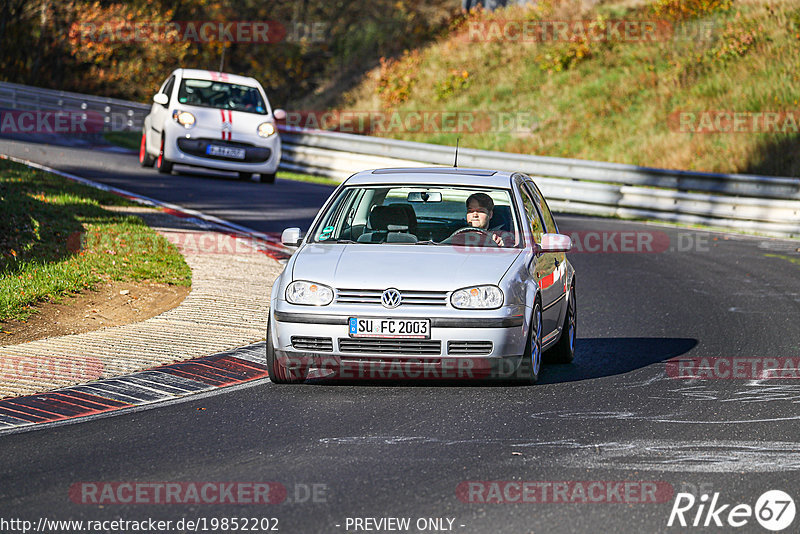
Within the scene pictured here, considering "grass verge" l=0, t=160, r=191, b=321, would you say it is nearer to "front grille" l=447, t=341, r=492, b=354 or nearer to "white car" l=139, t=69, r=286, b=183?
"front grille" l=447, t=341, r=492, b=354

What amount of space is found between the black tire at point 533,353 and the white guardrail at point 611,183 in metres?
13.6

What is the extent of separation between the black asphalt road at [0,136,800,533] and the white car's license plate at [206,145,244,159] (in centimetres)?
1203

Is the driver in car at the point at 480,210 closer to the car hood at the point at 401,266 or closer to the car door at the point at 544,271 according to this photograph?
the car door at the point at 544,271

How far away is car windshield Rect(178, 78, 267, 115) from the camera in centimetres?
2208

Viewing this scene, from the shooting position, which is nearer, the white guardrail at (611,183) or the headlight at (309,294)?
the headlight at (309,294)

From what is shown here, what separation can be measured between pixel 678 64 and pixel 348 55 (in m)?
17.4

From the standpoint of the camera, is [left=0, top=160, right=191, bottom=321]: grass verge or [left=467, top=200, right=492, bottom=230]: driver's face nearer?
[left=467, top=200, right=492, bottom=230]: driver's face

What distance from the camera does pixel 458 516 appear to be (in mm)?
5500

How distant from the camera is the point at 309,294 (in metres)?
8.18

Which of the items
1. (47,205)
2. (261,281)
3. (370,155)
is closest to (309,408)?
(261,281)

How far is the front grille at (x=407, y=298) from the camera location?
8.04 meters

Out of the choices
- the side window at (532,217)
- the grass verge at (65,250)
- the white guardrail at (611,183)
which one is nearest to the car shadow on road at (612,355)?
the side window at (532,217)

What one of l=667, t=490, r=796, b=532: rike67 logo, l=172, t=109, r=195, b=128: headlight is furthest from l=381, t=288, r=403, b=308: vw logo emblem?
l=172, t=109, r=195, b=128: headlight

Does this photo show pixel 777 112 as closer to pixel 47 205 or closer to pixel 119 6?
pixel 47 205
